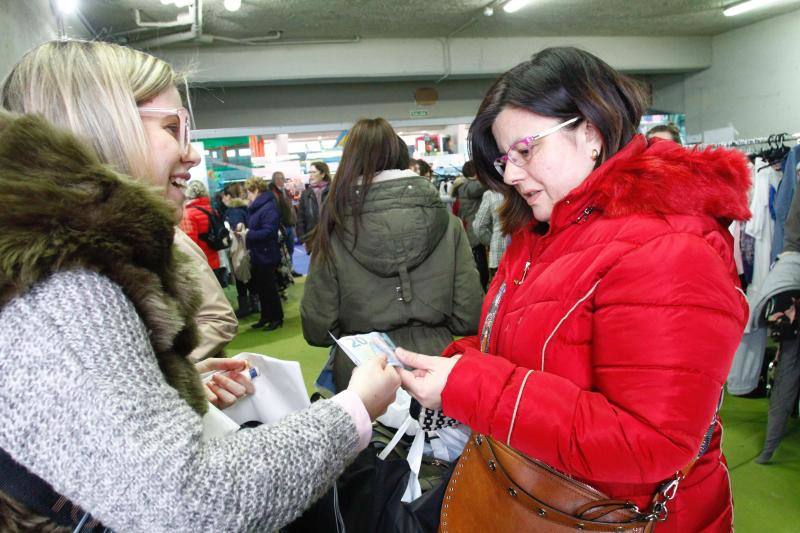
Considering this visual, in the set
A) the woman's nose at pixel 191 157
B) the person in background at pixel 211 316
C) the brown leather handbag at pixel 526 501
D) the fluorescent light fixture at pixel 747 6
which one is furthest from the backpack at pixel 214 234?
the fluorescent light fixture at pixel 747 6

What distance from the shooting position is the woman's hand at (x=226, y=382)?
4.52 feet

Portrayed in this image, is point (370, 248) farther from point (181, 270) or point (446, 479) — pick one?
point (181, 270)

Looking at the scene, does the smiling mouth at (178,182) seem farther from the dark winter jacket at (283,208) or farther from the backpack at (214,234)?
the dark winter jacket at (283,208)

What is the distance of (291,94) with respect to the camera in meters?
9.53

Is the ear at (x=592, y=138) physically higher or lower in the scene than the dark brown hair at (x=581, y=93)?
lower

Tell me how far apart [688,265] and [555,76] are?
54 centimetres

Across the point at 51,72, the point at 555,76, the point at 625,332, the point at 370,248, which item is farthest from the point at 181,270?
the point at 370,248

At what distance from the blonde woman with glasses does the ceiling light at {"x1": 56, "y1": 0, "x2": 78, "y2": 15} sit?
4934 millimetres

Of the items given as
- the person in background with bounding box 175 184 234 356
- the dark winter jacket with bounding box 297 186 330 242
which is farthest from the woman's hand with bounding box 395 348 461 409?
the dark winter jacket with bounding box 297 186 330 242

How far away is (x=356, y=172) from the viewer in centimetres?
221

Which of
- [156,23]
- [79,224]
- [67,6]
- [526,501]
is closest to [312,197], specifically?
[156,23]

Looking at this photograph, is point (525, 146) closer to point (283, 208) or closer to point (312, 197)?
point (283, 208)

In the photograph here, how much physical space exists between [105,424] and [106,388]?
1.7 inches

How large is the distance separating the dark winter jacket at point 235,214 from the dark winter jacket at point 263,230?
114 centimetres
